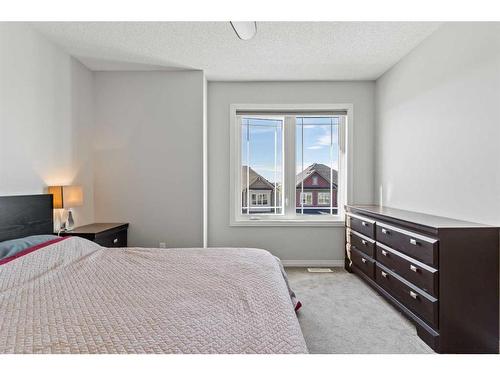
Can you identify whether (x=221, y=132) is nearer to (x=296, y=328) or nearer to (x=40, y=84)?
(x=40, y=84)

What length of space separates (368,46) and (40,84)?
3160mm

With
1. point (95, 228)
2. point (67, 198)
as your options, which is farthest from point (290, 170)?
point (67, 198)

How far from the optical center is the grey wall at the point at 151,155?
3611 mm

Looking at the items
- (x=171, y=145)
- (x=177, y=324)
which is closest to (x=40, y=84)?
(x=171, y=145)

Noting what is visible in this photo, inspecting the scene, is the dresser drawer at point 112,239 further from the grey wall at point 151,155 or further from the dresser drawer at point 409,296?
the dresser drawer at point 409,296

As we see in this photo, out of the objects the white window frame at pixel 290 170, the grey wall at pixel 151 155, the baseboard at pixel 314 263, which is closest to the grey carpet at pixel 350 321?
the baseboard at pixel 314 263

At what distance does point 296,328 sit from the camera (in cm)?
115

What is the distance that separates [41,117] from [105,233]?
1.25 m

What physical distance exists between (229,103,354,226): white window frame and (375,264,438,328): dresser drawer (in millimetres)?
1292

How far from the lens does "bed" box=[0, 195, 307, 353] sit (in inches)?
38.7

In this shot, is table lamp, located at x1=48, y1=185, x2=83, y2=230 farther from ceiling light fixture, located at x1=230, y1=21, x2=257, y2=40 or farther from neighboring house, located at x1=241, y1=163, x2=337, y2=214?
ceiling light fixture, located at x1=230, y1=21, x2=257, y2=40

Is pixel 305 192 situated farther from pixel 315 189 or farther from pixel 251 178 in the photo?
pixel 251 178

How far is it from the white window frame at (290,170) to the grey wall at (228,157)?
0.07 metres

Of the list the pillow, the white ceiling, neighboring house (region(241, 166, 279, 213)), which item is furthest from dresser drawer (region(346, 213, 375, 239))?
the pillow
